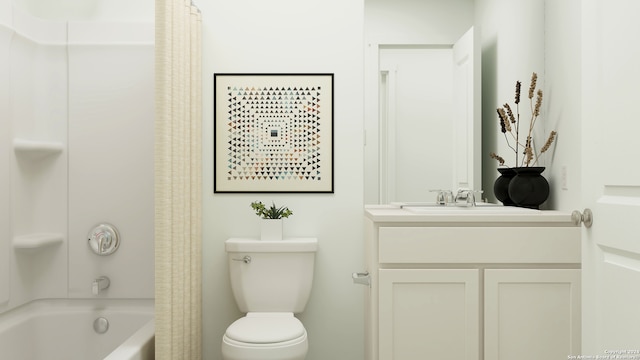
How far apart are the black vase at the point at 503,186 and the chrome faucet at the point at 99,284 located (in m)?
1.97

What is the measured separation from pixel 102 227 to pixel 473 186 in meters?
1.87

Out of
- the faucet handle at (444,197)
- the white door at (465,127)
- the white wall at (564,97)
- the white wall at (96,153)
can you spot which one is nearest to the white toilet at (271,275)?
the white wall at (96,153)

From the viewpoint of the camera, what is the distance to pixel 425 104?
2.61 metres

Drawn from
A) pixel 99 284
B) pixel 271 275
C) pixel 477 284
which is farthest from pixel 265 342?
pixel 99 284

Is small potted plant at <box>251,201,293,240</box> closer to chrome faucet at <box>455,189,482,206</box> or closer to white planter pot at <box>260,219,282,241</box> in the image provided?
white planter pot at <box>260,219,282,241</box>

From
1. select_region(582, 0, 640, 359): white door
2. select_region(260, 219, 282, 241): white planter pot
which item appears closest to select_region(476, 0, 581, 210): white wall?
select_region(582, 0, 640, 359): white door

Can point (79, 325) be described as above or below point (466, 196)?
below

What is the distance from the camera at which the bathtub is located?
2506 millimetres

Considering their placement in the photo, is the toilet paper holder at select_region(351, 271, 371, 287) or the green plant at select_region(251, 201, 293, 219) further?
the green plant at select_region(251, 201, 293, 219)

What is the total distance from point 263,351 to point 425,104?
1.42 metres

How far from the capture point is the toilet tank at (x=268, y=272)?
2.46 meters

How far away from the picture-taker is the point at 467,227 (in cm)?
202

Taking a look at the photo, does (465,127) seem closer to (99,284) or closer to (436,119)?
(436,119)

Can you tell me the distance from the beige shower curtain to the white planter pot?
0.32 meters
